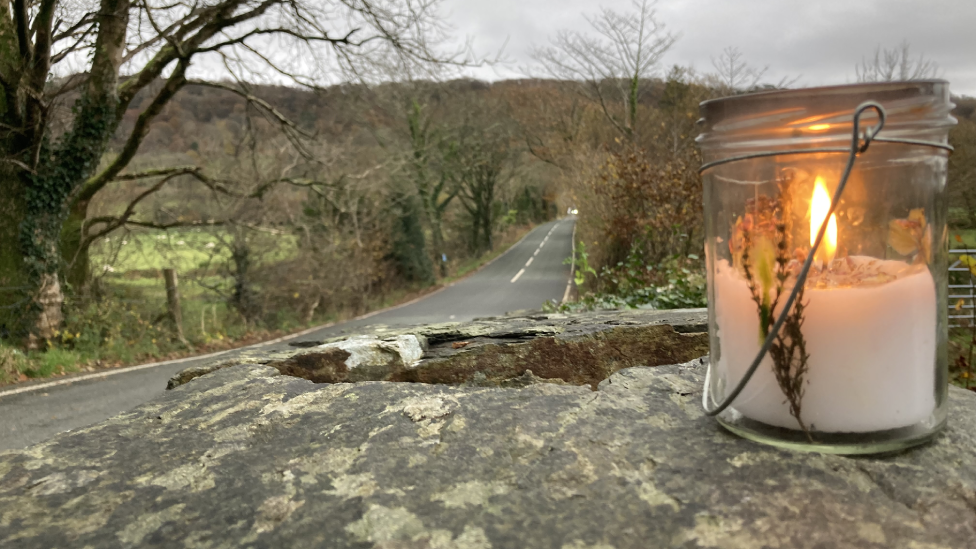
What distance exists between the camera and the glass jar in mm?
831

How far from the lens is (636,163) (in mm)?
9375

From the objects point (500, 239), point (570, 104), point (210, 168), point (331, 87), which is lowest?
point (500, 239)

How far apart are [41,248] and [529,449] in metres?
9.85

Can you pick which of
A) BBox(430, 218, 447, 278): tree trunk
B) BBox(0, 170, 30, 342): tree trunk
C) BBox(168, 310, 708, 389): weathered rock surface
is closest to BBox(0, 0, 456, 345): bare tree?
BBox(0, 170, 30, 342): tree trunk

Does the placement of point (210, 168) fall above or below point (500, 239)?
above

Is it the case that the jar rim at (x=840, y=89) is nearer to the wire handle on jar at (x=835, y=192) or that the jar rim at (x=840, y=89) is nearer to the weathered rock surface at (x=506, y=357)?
the wire handle on jar at (x=835, y=192)

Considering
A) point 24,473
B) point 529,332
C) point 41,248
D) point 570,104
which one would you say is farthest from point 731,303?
point 570,104

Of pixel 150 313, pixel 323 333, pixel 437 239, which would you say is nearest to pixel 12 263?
pixel 150 313

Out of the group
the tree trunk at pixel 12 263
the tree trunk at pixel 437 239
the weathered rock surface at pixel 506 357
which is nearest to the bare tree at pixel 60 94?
the tree trunk at pixel 12 263

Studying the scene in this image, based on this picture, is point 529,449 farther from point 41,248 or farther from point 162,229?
point 162,229

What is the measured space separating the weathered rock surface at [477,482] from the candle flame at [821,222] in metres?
0.29

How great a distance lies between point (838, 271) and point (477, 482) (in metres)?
0.59

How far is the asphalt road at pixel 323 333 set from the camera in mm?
5316

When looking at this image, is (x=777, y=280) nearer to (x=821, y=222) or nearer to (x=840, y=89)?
(x=821, y=222)
